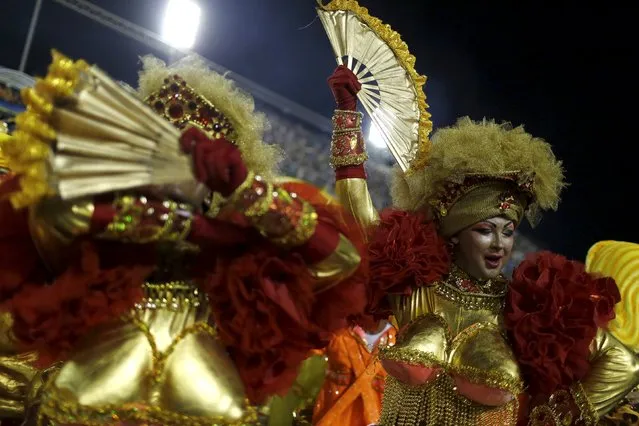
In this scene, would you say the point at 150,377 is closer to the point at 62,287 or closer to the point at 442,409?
the point at 62,287

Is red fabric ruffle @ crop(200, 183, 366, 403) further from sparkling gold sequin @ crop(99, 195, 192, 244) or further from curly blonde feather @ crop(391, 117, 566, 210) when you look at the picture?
curly blonde feather @ crop(391, 117, 566, 210)

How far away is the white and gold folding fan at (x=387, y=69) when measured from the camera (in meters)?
2.46

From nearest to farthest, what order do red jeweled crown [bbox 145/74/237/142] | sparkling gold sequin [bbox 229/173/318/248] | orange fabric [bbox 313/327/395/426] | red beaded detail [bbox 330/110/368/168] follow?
sparkling gold sequin [bbox 229/173/318/248] → red jeweled crown [bbox 145/74/237/142] → red beaded detail [bbox 330/110/368/168] → orange fabric [bbox 313/327/395/426]

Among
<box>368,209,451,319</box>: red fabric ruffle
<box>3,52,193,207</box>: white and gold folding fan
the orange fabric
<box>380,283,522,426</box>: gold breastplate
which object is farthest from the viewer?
the orange fabric

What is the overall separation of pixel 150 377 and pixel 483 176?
4.20ft

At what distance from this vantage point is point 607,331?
225cm

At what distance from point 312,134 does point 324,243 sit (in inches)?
157

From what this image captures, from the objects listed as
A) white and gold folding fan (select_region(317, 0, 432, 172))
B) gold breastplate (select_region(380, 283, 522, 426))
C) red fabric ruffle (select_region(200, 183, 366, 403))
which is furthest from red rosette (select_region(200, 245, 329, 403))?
white and gold folding fan (select_region(317, 0, 432, 172))

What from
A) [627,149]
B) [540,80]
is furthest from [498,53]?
[627,149]

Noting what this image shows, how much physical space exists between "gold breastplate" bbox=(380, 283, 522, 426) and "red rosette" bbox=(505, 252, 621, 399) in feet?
0.20

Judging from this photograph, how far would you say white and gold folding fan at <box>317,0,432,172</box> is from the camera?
2461mm

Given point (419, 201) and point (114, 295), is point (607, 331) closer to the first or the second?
point (419, 201)

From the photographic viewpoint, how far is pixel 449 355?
7.06 ft

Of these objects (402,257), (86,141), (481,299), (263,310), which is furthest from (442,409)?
(86,141)
